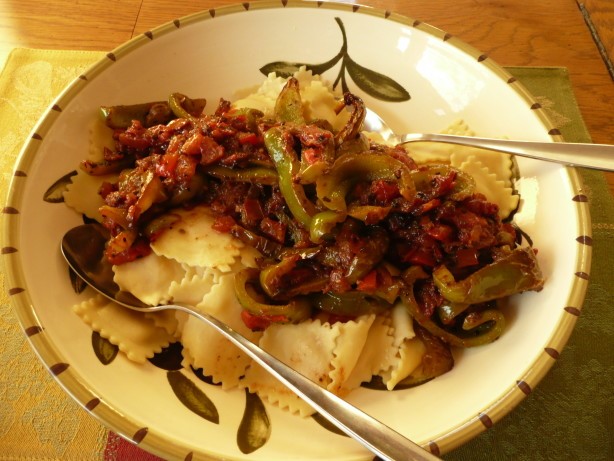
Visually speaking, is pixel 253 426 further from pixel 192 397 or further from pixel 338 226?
pixel 338 226

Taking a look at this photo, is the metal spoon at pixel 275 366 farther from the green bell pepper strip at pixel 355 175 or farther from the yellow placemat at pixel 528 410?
the green bell pepper strip at pixel 355 175

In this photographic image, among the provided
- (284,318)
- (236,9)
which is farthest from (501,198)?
(236,9)

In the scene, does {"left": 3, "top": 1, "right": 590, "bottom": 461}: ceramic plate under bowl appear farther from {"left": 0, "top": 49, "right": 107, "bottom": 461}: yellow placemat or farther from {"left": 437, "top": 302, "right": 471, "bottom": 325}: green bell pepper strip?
{"left": 0, "top": 49, "right": 107, "bottom": 461}: yellow placemat

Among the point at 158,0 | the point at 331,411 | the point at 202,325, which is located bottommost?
the point at 202,325

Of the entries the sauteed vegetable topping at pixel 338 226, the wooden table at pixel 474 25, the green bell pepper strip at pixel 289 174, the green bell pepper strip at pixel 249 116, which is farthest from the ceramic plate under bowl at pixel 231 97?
the wooden table at pixel 474 25

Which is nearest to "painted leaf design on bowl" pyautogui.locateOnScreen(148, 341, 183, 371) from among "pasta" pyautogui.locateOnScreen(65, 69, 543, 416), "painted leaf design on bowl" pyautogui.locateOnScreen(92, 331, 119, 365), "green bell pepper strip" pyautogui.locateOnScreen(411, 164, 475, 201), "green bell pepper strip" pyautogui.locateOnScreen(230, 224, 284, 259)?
"pasta" pyautogui.locateOnScreen(65, 69, 543, 416)

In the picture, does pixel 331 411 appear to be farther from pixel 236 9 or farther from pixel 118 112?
pixel 236 9

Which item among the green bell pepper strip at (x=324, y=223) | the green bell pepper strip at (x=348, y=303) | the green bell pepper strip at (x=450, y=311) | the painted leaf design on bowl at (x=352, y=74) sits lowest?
the green bell pepper strip at (x=348, y=303)
